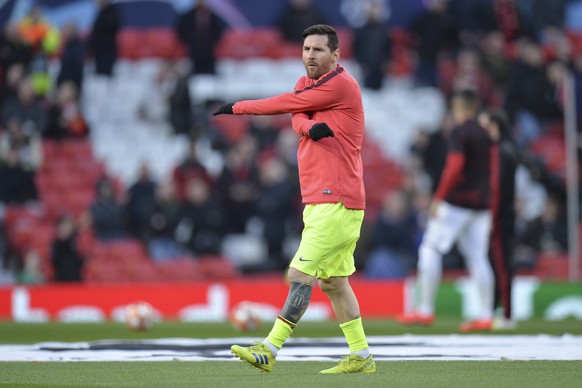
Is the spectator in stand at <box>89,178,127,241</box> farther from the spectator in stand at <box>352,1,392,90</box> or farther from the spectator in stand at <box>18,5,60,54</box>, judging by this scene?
the spectator in stand at <box>352,1,392,90</box>

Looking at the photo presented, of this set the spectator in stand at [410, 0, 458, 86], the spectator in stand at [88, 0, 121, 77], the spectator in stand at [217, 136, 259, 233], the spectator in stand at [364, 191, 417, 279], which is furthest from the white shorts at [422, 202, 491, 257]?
the spectator in stand at [88, 0, 121, 77]

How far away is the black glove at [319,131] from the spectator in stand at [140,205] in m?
12.9

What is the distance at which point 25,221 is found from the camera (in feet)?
67.2

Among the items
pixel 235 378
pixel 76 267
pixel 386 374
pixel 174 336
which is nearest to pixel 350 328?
pixel 386 374

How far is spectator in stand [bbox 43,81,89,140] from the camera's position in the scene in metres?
21.6

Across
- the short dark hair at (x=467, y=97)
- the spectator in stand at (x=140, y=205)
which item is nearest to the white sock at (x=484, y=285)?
the short dark hair at (x=467, y=97)

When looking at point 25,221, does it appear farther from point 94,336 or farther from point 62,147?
point 94,336

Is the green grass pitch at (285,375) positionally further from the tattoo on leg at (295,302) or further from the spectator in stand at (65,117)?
the spectator in stand at (65,117)

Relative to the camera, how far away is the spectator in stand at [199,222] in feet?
64.5

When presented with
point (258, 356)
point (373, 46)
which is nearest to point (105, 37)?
point (373, 46)

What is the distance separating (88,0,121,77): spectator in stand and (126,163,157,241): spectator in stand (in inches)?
141

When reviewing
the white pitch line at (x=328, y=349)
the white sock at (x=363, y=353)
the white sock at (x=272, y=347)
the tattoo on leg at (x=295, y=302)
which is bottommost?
the white pitch line at (x=328, y=349)

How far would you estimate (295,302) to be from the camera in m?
7.55

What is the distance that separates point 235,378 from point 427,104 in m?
16.1
